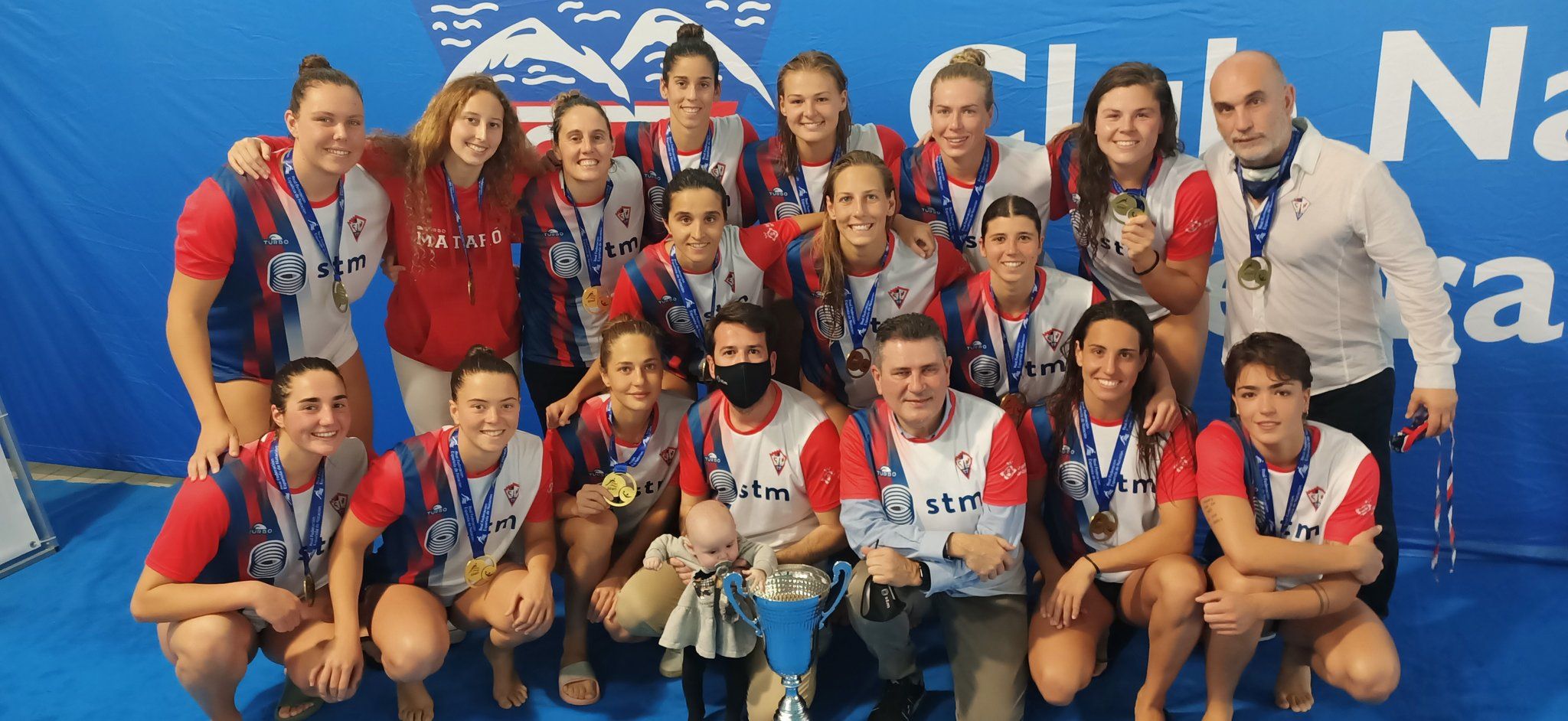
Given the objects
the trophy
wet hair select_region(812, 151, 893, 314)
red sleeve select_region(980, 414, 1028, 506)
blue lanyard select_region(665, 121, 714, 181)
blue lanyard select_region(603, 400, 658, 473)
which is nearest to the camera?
the trophy

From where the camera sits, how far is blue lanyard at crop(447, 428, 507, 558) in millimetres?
3451

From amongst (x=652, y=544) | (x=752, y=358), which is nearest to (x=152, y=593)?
(x=652, y=544)

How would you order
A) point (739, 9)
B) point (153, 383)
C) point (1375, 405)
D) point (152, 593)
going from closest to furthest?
point (152, 593), point (1375, 405), point (739, 9), point (153, 383)

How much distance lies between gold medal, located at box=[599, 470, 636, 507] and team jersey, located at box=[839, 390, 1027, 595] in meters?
0.73

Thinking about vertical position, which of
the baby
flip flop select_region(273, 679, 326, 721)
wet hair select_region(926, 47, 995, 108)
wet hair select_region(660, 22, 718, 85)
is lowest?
flip flop select_region(273, 679, 326, 721)

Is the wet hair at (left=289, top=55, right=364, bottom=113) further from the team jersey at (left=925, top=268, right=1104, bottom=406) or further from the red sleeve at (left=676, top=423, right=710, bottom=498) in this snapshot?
the team jersey at (left=925, top=268, right=1104, bottom=406)

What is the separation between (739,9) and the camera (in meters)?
4.51

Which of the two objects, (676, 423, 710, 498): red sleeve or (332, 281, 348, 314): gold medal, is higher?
(332, 281, 348, 314): gold medal

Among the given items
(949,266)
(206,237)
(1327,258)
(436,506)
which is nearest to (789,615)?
(436,506)

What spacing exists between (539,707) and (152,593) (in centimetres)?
119

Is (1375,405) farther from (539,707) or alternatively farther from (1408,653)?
(539,707)

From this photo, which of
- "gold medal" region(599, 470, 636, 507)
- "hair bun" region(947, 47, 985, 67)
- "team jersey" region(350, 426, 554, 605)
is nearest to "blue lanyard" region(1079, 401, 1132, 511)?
"hair bun" region(947, 47, 985, 67)

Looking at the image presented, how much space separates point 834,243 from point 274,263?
1767mm

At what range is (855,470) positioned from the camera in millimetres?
3369
